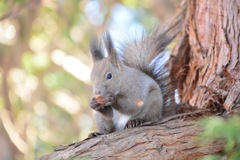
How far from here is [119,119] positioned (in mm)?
3043

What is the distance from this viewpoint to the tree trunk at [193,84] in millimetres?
2539

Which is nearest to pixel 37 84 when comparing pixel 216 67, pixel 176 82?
pixel 176 82

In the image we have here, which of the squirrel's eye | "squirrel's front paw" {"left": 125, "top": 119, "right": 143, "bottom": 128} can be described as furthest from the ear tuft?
"squirrel's front paw" {"left": 125, "top": 119, "right": 143, "bottom": 128}

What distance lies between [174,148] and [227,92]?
0.50 metres

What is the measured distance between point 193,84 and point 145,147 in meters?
1.04

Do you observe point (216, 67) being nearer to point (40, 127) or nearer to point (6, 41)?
point (6, 41)

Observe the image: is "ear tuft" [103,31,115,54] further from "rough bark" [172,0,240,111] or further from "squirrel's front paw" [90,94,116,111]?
"rough bark" [172,0,240,111]

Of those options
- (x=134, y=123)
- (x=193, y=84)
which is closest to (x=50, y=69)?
(x=193, y=84)

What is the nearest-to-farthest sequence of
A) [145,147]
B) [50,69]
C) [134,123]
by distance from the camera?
[145,147] < [134,123] < [50,69]

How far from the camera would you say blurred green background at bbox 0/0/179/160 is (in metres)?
5.41

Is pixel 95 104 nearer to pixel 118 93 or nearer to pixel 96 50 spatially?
pixel 118 93

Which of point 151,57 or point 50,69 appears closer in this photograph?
point 151,57

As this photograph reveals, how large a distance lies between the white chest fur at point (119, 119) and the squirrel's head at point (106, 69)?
0.47ft

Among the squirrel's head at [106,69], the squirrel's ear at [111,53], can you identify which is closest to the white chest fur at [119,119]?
the squirrel's head at [106,69]
